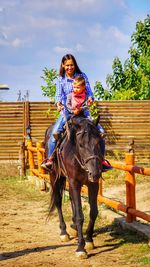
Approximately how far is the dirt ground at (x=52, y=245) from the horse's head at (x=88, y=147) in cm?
104

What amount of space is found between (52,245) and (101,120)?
11.4 m

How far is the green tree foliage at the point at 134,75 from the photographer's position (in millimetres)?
20719

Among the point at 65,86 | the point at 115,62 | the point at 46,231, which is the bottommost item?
the point at 46,231

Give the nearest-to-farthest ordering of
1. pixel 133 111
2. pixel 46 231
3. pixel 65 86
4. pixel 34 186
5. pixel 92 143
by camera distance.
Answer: pixel 92 143 < pixel 65 86 < pixel 46 231 < pixel 34 186 < pixel 133 111

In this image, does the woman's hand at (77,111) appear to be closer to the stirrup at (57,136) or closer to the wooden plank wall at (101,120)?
the stirrup at (57,136)

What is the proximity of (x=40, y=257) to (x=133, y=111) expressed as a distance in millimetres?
12269

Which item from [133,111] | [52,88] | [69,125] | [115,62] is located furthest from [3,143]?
[69,125]

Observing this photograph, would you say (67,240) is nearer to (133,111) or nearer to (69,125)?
(69,125)

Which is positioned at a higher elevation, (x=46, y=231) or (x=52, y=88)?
(x=52, y=88)

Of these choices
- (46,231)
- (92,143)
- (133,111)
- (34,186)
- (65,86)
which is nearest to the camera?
(92,143)

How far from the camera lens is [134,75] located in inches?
845

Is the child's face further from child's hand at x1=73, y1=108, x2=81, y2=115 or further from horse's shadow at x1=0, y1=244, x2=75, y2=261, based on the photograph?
horse's shadow at x1=0, y1=244, x2=75, y2=261

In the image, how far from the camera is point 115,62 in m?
22.0

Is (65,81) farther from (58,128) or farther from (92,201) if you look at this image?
(92,201)
